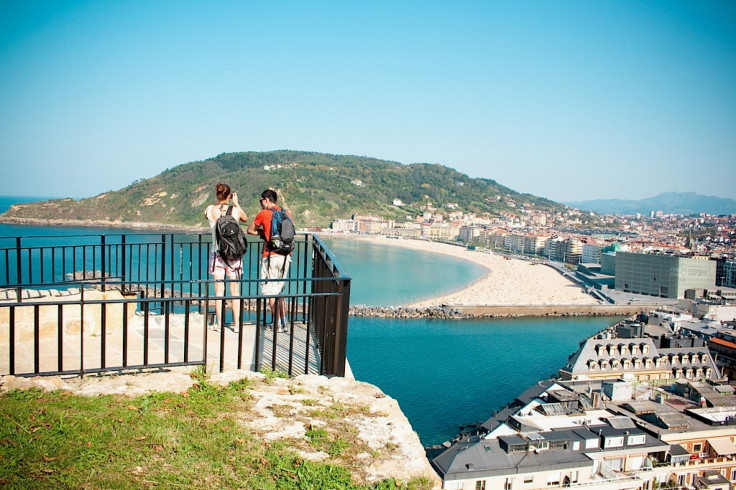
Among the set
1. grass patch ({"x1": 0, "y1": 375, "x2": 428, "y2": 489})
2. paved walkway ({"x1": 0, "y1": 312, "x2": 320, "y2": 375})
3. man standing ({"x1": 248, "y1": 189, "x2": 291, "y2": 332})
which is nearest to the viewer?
grass patch ({"x1": 0, "y1": 375, "x2": 428, "y2": 489})

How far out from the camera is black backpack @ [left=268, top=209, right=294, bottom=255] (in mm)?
4633

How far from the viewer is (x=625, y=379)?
64.1 ft

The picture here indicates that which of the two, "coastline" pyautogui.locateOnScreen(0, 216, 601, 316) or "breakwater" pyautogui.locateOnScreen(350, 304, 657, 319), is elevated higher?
"coastline" pyautogui.locateOnScreen(0, 216, 601, 316)

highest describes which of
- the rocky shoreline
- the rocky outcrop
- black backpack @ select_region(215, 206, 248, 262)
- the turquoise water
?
black backpack @ select_region(215, 206, 248, 262)

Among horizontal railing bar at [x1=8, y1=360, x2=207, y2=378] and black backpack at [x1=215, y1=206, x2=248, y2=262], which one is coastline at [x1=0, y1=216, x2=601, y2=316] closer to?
black backpack at [x1=215, y1=206, x2=248, y2=262]

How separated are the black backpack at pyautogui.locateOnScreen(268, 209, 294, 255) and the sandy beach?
1345 inches

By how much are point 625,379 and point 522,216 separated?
141994mm

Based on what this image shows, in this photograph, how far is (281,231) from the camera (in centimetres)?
464

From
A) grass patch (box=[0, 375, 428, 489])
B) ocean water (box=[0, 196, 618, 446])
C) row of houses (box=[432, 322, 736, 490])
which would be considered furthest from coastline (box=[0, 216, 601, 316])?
grass patch (box=[0, 375, 428, 489])

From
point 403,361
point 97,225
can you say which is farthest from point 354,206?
point 403,361

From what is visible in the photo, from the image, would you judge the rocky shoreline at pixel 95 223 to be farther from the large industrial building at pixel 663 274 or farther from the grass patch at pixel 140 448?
the grass patch at pixel 140 448

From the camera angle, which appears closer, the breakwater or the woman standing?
the woman standing

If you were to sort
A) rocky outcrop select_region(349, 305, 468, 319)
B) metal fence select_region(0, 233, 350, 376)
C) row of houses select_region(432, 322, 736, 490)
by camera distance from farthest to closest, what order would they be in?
rocky outcrop select_region(349, 305, 468, 319), row of houses select_region(432, 322, 736, 490), metal fence select_region(0, 233, 350, 376)

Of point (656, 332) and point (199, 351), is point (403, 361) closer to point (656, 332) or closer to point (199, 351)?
point (656, 332)
